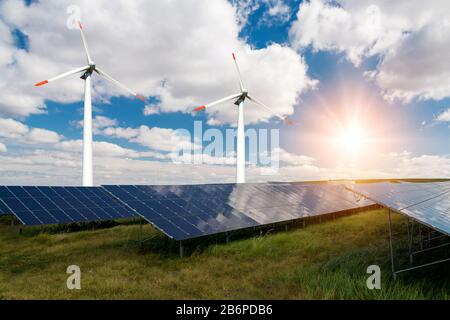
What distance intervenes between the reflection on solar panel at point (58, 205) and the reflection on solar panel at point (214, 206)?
15.2 feet

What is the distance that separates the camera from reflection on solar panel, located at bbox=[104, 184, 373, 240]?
1850cm

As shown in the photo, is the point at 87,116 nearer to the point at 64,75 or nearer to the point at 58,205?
the point at 64,75

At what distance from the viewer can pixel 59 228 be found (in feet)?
92.0

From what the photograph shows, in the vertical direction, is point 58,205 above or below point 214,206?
above

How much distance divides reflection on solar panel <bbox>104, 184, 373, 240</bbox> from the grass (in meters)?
1.37

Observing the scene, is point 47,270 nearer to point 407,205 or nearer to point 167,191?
point 167,191

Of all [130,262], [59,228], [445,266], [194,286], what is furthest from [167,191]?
[445,266]

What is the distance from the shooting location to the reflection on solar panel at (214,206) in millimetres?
18500

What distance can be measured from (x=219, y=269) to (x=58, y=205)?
19429mm

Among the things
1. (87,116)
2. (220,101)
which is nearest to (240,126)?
(220,101)

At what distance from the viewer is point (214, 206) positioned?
22.1 m
